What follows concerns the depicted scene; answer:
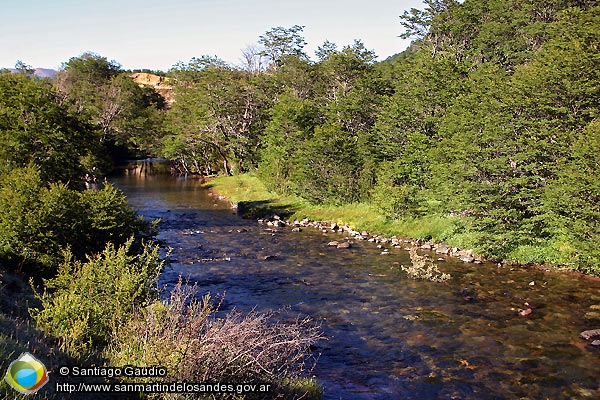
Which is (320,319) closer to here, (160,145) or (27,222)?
(27,222)

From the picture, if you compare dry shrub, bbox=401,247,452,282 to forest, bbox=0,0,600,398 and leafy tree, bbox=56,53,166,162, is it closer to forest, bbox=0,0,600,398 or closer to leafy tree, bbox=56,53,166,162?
forest, bbox=0,0,600,398

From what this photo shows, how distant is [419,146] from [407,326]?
21336 millimetres

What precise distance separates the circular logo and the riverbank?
23.1 metres

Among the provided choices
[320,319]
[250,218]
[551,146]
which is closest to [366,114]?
[250,218]

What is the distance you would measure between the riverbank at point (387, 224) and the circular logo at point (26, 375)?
23.1m

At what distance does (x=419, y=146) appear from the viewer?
35938 mm

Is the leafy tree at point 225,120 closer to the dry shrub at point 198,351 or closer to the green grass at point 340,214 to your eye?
the green grass at point 340,214

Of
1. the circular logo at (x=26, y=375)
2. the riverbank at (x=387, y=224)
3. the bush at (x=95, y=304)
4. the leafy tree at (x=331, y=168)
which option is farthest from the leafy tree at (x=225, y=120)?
the circular logo at (x=26, y=375)

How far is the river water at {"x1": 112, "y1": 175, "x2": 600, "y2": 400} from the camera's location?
13.1 m

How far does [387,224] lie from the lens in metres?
34.1

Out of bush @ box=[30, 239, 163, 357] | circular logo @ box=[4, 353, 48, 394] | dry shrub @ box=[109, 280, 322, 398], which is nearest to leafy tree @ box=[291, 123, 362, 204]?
bush @ box=[30, 239, 163, 357]

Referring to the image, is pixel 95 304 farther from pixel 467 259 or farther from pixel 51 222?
pixel 467 259

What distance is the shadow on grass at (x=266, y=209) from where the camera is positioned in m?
41.3

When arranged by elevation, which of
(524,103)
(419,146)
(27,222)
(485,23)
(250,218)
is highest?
(485,23)
